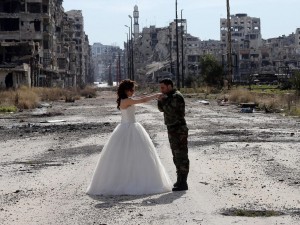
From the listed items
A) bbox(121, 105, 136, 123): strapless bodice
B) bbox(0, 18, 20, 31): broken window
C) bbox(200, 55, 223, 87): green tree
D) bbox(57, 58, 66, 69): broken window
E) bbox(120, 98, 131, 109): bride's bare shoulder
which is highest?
bbox(0, 18, 20, 31): broken window

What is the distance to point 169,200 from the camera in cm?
908

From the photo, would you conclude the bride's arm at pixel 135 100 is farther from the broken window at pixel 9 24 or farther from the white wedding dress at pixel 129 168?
the broken window at pixel 9 24

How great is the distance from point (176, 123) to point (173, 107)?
0.91 ft

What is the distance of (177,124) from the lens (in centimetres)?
1005

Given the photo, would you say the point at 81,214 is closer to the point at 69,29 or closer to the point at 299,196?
the point at 299,196

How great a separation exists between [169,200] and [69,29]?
14377 cm

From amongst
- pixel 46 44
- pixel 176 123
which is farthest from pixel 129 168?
pixel 46 44

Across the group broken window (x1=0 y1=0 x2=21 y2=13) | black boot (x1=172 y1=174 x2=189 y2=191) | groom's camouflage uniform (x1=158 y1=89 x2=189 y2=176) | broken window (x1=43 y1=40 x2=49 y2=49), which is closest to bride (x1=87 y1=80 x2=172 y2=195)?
black boot (x1=172 y1=174 x2=189 y2=191)

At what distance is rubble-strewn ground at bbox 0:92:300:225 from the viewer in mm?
7984

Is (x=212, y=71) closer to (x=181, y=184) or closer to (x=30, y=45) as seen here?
(x=30, y=45)

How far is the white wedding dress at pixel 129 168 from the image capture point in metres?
9.77

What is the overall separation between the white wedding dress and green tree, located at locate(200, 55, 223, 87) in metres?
63.2

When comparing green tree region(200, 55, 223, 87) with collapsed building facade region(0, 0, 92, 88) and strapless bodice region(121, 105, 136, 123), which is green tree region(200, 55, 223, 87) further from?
strapless bodice region(121, 105, 136, 123)

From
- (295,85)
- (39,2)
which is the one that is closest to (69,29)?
(39,2)
